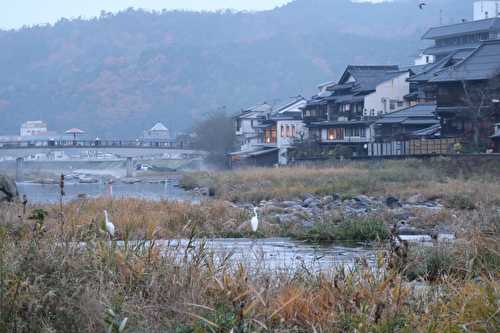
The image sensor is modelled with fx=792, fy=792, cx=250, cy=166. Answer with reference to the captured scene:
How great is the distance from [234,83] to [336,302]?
8569 centimetres

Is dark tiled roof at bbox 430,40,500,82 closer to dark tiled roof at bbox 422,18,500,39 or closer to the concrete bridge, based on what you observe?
dark tiled roof at bbox 422,18,500,39

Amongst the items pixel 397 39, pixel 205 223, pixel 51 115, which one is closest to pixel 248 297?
pixel 205 223

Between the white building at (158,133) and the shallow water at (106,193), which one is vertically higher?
the white building at (158,133)

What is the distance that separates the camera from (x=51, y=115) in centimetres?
8494

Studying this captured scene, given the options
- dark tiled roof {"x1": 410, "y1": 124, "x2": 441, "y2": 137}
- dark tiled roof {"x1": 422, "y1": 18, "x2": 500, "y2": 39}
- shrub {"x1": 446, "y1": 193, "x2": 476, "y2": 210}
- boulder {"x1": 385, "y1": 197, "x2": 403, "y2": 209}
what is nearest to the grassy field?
shrub {"x1": 446, "y1": 193, "x2": 476, "y2": 210}

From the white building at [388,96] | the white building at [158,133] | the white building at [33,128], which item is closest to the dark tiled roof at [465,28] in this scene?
the white building at [388,96]

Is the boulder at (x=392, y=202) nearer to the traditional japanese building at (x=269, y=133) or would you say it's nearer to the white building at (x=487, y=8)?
the traditional japanese building at (x=269, y=133)

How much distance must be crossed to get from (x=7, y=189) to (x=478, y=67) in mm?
20927

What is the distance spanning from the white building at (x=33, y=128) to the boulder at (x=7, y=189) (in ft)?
183

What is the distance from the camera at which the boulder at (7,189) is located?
703 inches

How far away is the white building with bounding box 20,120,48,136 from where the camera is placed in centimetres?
7396

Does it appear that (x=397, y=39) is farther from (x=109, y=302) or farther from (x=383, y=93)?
(x=109, y=302)

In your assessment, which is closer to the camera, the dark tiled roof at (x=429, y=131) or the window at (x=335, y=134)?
the dark tiled roof at (x=429, y=131)

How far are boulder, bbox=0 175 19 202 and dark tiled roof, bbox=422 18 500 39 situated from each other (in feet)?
111
